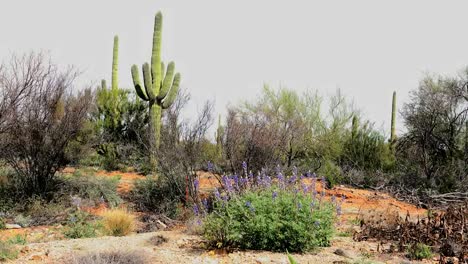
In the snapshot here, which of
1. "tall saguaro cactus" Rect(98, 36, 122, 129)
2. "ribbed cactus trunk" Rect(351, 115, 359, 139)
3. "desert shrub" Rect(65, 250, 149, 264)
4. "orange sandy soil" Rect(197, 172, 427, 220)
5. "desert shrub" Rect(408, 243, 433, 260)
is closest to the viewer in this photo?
"desert shrub" Rect(65, 250, 149, 264)

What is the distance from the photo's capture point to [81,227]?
29.2 feet

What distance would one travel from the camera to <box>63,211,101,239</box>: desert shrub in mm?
8531

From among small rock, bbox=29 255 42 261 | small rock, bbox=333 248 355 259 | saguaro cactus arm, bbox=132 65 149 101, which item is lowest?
small rock, bbox=29 255 42 261

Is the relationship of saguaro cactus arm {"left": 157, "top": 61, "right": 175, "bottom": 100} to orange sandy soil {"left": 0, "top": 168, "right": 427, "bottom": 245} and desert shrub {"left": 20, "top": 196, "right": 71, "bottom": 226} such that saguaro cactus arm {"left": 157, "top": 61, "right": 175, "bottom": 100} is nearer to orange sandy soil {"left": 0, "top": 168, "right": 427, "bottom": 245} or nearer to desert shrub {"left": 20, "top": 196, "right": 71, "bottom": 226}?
orange sandy soil {"left": 0, "top": 168, "right": 427, "bottom": 245}

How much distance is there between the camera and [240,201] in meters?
6.65

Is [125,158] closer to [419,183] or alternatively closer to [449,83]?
[419,183]

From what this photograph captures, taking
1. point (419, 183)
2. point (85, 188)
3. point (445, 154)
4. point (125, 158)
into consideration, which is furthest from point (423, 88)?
point (85, 188)

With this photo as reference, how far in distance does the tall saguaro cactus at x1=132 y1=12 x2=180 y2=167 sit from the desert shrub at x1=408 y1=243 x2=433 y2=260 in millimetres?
12097

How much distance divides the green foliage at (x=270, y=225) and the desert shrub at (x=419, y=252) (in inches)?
39.0

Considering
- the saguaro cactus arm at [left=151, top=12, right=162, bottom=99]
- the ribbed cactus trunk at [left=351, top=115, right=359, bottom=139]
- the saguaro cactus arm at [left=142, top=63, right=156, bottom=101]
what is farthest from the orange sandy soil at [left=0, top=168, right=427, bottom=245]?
the ribbed cactus trunk at [left=351, top=115, right=359, bottom=139]

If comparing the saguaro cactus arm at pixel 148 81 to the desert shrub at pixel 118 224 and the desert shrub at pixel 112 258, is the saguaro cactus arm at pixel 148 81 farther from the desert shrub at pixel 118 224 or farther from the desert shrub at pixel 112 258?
the desert shrub at pixel 112 258

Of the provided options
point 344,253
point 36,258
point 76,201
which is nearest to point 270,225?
point 344,253

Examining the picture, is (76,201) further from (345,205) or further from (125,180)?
(345,205)

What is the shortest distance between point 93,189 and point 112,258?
24.3 feet
